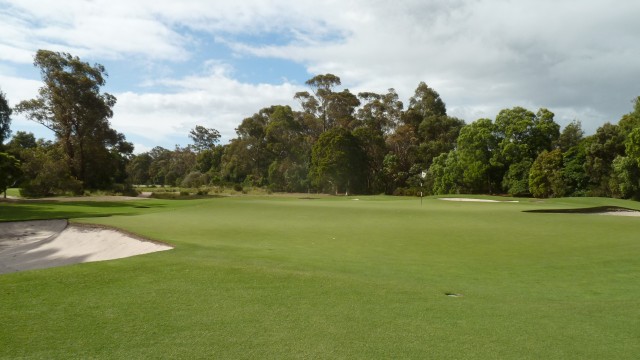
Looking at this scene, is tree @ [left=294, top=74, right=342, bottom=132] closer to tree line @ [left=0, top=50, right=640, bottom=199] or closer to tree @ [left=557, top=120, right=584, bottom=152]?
tree line @ [left=0, top=50, right=640, bottom=199]

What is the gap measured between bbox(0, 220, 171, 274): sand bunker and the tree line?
66.4 ft

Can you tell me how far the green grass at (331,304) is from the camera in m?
4.55

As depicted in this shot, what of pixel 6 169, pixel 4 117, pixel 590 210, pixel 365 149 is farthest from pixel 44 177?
pixel 590 210

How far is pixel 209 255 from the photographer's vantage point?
1016 centimetres

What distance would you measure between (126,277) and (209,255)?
113 inches

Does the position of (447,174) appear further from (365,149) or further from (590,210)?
(590,210)

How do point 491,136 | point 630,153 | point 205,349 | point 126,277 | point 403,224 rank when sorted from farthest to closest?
1. point 491,136
2. point 630,153
3. point 403,224
4. point 126,277
5. point 205,349

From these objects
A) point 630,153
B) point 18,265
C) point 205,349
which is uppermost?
point 630,153

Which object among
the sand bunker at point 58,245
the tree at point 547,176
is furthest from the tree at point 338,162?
the sand bunker at point 58,245

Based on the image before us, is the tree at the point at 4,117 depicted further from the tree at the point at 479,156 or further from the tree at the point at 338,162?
the tree at the point at 479,156

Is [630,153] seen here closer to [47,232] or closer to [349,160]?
[349,160]

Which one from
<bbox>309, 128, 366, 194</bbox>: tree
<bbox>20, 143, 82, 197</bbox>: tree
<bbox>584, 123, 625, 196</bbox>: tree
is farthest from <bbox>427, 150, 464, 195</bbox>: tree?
<bbox>20, 143, 82, 197</bbox>: tree

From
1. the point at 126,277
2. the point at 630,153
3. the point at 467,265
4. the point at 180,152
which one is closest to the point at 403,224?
the point at 467,265

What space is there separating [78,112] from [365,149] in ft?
135
